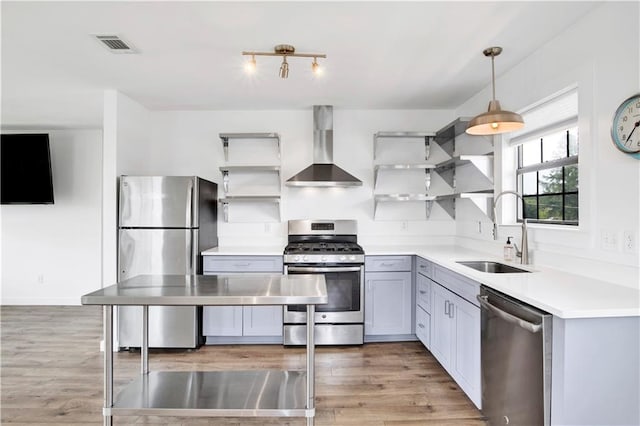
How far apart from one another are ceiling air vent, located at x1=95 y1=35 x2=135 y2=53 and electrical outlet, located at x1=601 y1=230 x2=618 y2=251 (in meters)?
3.24

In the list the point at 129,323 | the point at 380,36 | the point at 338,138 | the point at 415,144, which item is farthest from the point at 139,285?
the point at 415,144

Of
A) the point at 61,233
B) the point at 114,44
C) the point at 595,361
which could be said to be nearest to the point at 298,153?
the point at 114,44

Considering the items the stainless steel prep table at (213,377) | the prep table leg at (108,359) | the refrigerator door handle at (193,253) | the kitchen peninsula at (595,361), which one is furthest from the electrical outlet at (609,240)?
the refrigerator door handle at (193,253)

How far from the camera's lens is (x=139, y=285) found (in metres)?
2.04

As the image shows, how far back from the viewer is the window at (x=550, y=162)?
2385mm

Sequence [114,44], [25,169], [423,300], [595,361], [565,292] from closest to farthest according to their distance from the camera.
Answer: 1. [595,361]
2. [565,292]
3. [114,44]
4. [423,300]
5. [25,169]

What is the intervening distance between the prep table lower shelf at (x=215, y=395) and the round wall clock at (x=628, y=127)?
2.13 m

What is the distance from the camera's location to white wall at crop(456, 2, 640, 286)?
1.84m

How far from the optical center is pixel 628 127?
5.97 feet

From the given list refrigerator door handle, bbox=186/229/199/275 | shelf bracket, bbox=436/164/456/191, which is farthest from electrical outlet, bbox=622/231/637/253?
refrigerator door handle, bbox=186/229/199/275

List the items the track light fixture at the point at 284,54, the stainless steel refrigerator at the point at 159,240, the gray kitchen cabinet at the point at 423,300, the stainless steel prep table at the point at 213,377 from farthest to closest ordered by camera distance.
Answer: the stainless steel refrigerator at the point at 159,240
the gray kitchen cabinet at the point at 423,300
the track light fixture at the point at 284,54
the stainless steel prep table at the point at 213,377

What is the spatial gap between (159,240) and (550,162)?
3.32m

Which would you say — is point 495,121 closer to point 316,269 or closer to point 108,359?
point 316,269

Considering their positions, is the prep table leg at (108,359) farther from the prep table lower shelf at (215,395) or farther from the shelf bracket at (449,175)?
the shelf bracket at (449,175)
